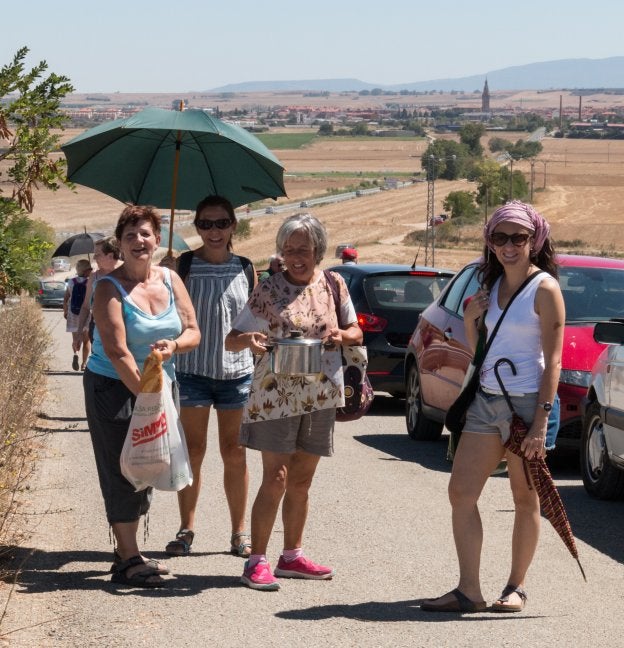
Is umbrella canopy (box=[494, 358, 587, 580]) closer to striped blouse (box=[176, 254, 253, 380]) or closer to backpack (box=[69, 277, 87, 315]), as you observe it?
striped blouse (box=[176, 254, 253, 380])

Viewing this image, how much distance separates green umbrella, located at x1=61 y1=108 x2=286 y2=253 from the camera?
25.6ft

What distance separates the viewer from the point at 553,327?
5832 mm

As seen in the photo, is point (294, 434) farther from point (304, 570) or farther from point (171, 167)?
point (171, 167)

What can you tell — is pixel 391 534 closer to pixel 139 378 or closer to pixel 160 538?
pixel 160 538

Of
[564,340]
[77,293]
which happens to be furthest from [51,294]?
[564,340]

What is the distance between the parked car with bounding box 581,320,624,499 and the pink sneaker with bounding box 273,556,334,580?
2.37 metres

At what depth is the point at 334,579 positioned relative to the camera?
265 inches

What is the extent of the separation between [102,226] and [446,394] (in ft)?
315

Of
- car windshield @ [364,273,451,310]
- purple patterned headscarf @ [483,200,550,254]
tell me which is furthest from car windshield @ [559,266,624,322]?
purple patterned headscarf @ [483,200,550,254]

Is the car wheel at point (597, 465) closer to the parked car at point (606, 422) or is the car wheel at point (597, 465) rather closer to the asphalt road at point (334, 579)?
the parked car at point (606, 422)

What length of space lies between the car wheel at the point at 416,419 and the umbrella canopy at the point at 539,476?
616 cm

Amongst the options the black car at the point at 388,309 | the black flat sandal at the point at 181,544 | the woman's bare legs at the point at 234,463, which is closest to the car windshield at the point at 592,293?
the black car at the point at 388,309

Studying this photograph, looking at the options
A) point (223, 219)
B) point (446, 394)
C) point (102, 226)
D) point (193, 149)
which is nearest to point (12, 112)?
point (193, 149)

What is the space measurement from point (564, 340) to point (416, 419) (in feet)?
7.76
